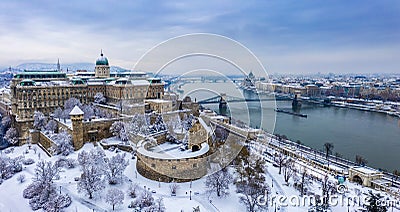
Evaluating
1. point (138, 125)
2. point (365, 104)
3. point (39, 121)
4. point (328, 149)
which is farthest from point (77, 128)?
point (365, 104)

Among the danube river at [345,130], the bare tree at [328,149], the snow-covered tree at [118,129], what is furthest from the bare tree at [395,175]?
the snow-covered tree at [118,129]

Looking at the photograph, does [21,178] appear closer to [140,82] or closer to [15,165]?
[15,165]

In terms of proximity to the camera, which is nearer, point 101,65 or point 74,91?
point 74,91

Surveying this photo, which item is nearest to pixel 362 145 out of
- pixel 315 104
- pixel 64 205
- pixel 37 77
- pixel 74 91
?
pixel 64 205

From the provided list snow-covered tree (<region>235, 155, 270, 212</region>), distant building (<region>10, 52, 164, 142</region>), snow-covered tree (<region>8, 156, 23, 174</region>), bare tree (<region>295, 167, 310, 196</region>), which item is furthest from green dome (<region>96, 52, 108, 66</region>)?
bare tree (<region>295, 167, 310, 196</region>)

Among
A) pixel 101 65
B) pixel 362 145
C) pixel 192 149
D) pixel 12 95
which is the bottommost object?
pixel 362 145

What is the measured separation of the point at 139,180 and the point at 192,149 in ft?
5.89

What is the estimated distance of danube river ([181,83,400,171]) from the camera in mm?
12414

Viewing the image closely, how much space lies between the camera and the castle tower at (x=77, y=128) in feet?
36.1

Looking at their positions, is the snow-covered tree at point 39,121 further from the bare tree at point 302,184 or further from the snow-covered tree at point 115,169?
the bare tree at point 302,184

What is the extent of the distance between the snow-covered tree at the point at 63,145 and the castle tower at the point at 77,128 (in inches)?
8.0

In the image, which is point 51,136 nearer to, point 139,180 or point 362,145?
point 139,180

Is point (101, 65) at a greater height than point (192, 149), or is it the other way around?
point (101, 65)

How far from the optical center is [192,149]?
9.06 m
